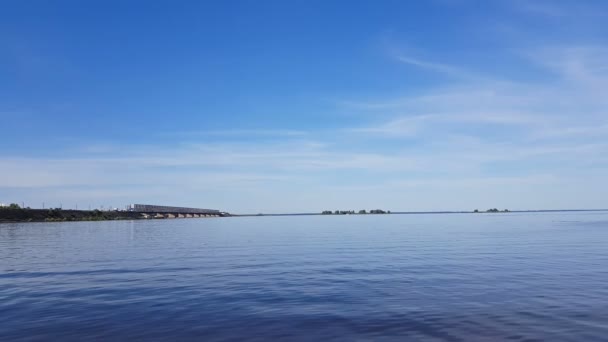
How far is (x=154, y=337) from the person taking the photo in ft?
53.2

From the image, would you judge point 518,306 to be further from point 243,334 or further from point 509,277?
point 243,334

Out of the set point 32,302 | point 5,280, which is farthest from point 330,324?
point 5,280

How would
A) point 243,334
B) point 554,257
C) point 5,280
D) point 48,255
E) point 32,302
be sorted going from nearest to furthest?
point 243,334, point 32,302, point 5,280, point 554,257, point 48,255

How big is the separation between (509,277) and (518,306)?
912 centimetres

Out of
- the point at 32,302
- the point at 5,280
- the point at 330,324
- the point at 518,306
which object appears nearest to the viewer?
the point at 330,324

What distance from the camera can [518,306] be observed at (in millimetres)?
20062

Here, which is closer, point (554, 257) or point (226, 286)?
point (226, 286)

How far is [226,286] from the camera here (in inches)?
1059

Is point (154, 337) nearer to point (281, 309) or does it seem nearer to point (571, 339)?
point (281, 309)

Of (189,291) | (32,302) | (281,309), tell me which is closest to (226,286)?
(189,291)

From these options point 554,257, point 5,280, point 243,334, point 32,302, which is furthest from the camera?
point 554,257

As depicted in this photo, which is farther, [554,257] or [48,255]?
[48,255]

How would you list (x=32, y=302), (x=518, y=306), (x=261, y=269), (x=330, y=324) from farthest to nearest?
(x=261, y=269)
(x=32, y=302)
(x=518, y=306)
(x=330, y=324)

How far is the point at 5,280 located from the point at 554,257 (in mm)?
42979
